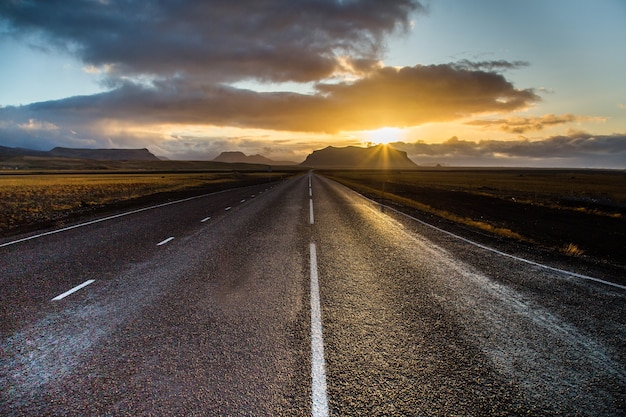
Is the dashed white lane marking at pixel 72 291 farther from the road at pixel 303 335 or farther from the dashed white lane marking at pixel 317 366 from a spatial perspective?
the dashed white lane marking at pixel 317 366

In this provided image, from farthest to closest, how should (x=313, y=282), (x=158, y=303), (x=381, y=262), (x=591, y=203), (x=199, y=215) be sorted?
(x=591, y=203), (x=199, y=215), (x=381, y=262), (x=313, y=282), (x=158, y=303)

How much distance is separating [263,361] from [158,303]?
97.1 inches

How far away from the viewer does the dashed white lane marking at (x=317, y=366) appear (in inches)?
116

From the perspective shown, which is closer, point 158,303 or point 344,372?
point 344,372

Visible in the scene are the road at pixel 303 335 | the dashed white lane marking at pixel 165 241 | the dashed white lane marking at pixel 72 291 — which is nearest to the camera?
the road at pixel 303 335

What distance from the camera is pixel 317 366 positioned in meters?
3.56

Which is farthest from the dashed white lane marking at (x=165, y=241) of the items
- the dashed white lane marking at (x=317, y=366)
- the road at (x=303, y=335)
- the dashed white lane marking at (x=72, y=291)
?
the dashed white lane marking at (x=317, y=366)

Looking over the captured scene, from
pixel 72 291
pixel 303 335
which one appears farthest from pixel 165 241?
pixel 303 335

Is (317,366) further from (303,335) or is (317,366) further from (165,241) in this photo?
(165,241)

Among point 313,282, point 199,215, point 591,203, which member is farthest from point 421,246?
point 591,203

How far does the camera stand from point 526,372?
3.56 m

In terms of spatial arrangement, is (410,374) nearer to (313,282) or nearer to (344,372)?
(344,372)

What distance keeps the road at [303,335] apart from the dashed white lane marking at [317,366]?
0.02 metres

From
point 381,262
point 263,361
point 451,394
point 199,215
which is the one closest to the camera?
point 451,394
